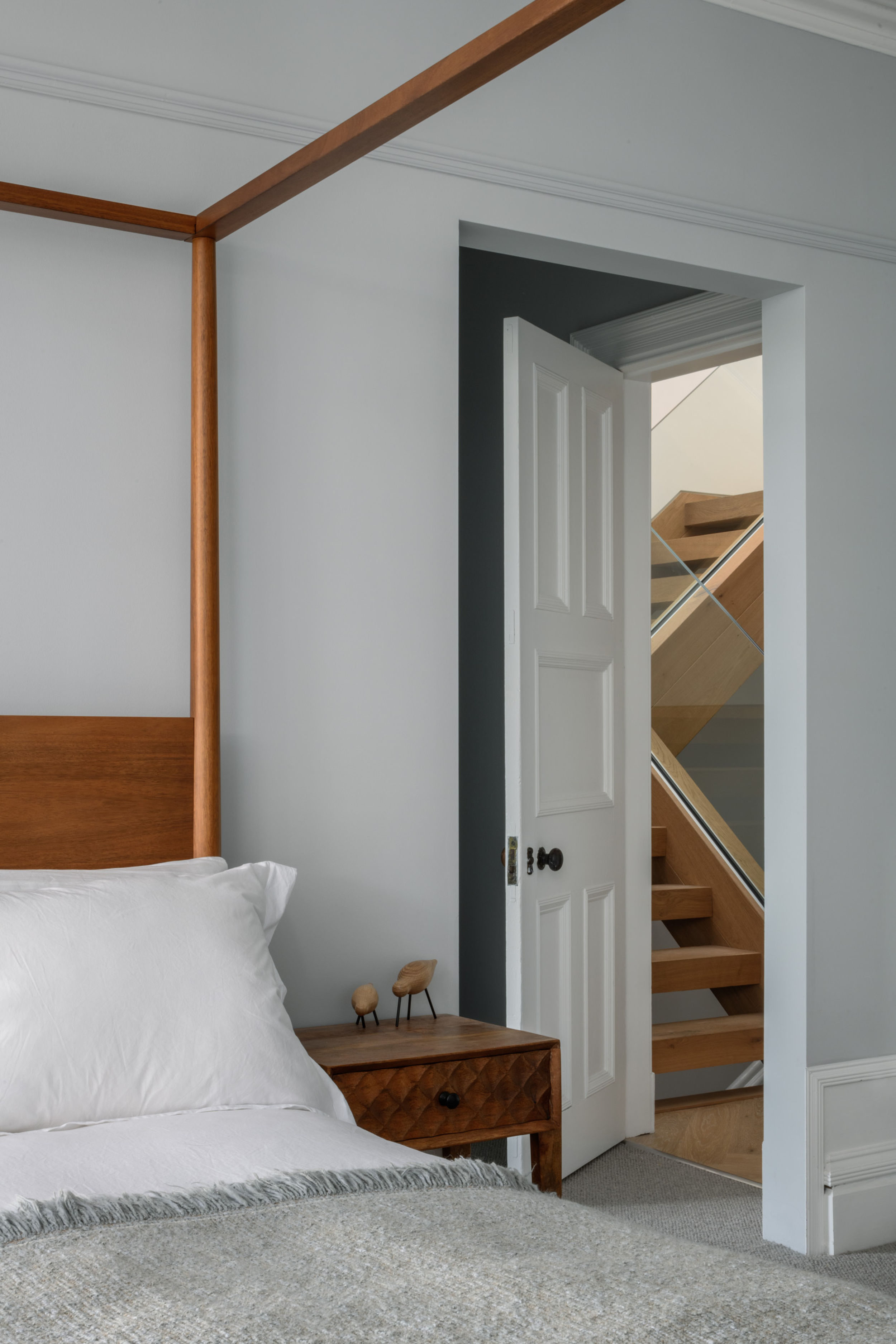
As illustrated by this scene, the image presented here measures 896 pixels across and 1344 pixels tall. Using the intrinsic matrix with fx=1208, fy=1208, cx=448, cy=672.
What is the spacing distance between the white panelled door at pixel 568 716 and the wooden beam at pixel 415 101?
44.4 inches

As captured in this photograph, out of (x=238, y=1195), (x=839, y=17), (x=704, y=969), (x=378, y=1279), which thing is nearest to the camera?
(x=378, y=1279)

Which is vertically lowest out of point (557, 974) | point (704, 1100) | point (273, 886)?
point (704, 1100)

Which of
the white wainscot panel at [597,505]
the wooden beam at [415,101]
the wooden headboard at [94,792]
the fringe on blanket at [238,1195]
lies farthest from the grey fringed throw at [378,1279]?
the white wainscot panel at [597,505]

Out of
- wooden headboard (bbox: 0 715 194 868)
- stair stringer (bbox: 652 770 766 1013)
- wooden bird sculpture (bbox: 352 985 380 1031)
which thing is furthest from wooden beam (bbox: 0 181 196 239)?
stair stringer (bbox: 652 770 766 1013)

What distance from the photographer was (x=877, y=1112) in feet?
10.5

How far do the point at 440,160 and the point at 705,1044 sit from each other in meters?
3.05

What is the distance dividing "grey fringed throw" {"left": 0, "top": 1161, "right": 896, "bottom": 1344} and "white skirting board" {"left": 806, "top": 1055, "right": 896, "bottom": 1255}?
205 centimetres

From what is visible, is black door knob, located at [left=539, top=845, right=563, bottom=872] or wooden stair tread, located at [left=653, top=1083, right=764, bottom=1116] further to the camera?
wooden stair tread, located at [left=653, top=1083, right=764, bottom=1116]

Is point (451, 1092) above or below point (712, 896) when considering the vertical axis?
above

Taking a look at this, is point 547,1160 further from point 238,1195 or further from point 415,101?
point 415,101

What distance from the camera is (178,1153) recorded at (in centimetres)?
146

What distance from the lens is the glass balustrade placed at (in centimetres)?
530

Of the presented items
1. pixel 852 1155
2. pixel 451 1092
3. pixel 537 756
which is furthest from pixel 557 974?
pixel 451 1092

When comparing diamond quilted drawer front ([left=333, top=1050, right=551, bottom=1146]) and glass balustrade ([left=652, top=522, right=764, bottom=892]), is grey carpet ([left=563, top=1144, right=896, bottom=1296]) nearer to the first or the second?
diamond quilted drawer front ([left=333, top=1050, right=551, bottom=1146])
